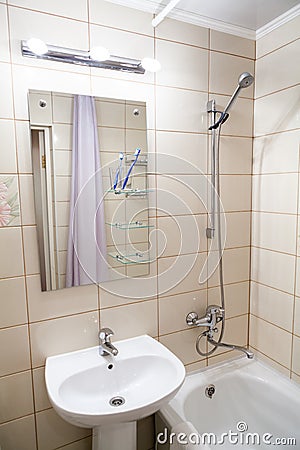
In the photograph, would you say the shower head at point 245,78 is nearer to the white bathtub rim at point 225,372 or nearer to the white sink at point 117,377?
the white sink at point 117,377

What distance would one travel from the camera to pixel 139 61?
1443 mm

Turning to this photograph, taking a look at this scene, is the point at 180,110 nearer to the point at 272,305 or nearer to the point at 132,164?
the point at 132,164

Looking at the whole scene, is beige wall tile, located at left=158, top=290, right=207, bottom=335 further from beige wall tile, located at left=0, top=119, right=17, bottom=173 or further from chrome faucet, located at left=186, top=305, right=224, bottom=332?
beige wall tile, located at left=0, top=119, right=17, bottom=173

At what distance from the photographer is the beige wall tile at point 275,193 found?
1642 millimetres

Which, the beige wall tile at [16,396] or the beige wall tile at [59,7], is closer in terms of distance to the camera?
the beige wall tile at [59,7]

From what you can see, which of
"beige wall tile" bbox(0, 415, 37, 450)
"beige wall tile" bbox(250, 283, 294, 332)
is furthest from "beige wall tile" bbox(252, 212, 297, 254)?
"beige wall tile" bbox(0, 415, 37, 450)

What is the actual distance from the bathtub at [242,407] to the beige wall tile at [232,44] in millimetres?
1860

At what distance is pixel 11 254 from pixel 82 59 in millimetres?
893

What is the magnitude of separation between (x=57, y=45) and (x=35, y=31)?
9 centimetres

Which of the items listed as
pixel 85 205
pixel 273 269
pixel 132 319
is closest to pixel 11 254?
pixel 85 205

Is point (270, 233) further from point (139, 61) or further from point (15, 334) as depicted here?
point (15, 334)

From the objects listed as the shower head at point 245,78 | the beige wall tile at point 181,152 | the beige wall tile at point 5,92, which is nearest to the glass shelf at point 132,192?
the beige wall tile at point 181,152

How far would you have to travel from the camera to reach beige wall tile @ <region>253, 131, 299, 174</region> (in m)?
1.62

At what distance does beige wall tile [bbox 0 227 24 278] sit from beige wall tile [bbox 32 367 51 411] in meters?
0.47
